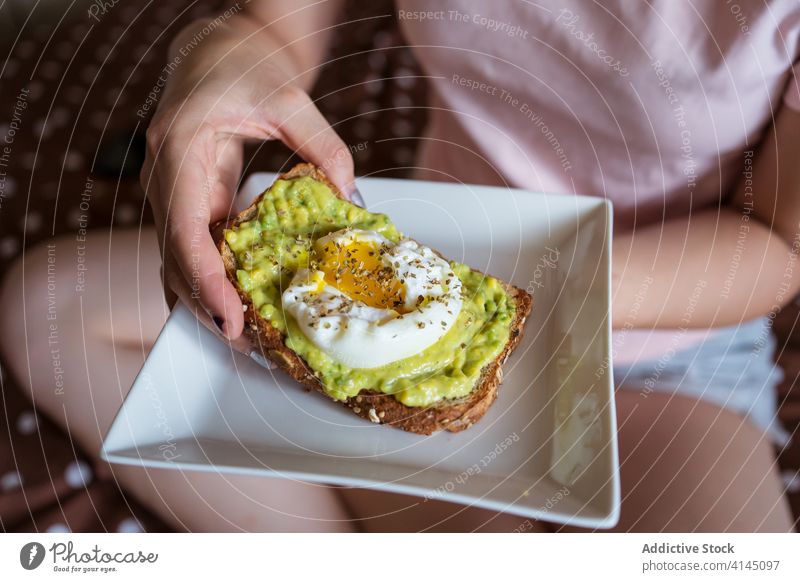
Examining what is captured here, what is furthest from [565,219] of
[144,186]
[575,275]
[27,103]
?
[27,103]

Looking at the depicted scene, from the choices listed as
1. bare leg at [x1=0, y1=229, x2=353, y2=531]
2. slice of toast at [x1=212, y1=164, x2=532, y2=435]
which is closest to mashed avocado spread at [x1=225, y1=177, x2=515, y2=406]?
slice of toast at [x1=212, y1=164, x2=532, y2=435]

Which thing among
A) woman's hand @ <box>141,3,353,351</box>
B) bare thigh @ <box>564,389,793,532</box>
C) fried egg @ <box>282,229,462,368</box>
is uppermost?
woman's hand @ <box>141,3,353,351</box>

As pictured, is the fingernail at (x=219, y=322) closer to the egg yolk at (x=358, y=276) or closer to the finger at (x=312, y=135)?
the egg yolk at (x=358, y=276)

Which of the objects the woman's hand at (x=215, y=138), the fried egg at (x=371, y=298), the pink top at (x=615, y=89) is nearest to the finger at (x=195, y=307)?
the woman's hand at (x=215, y=138)
